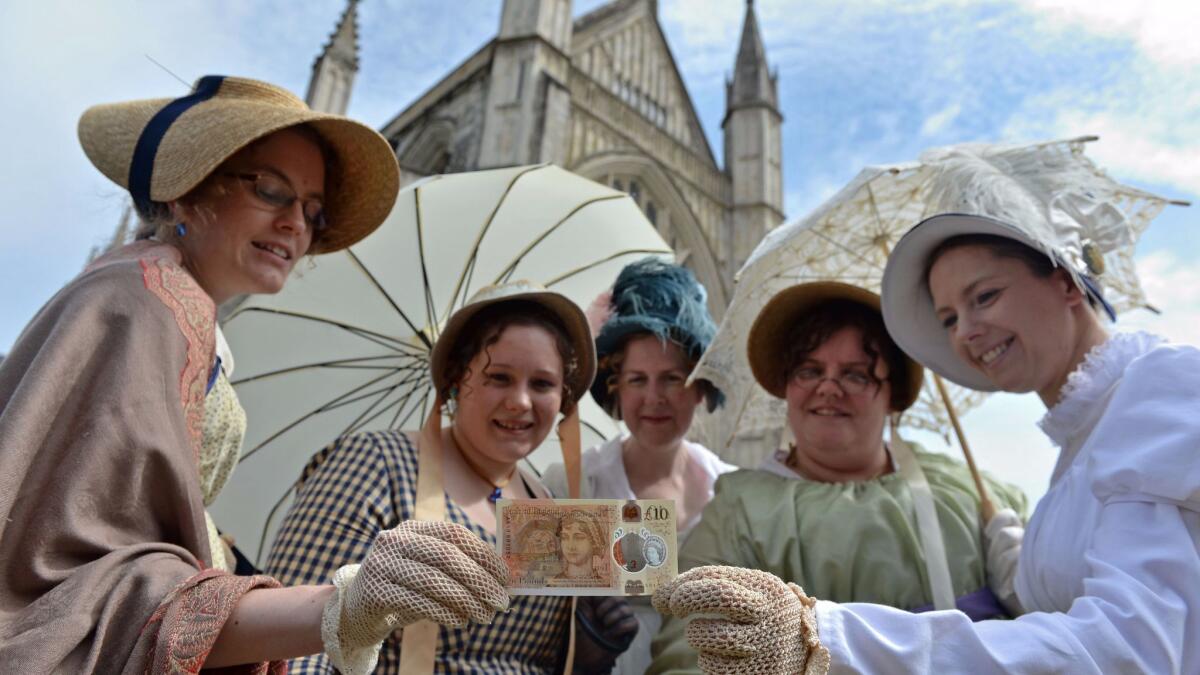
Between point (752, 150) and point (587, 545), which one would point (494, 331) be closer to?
point (587, 545)

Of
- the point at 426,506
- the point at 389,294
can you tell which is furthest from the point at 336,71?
the point at 426,506

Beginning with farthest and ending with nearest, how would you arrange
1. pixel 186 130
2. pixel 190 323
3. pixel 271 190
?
1. pixel 271 190
2. pixel 186 130
3. pixel 190 323

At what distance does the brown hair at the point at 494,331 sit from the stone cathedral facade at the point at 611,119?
1004 centimetres

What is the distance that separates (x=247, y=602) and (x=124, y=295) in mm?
643

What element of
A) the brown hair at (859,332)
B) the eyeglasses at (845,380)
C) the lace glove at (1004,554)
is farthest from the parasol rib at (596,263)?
the lace glove at (1004,554)

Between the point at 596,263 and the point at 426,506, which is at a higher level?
the point at 596,263

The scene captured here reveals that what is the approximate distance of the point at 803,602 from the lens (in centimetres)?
115

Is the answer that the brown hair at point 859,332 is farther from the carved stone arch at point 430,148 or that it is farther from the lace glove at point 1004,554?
the carved stone arch at point 430,148

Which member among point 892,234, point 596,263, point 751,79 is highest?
point 751,79

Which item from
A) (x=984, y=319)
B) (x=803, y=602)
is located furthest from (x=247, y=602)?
(x=984, y=319)

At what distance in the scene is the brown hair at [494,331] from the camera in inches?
79.4

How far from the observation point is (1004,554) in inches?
72.9

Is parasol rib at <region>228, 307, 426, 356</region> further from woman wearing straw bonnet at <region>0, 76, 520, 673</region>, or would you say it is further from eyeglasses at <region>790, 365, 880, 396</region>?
eyeglasses at <region>790, 365, 880, 396</region>

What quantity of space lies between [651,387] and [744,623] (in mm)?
1644
